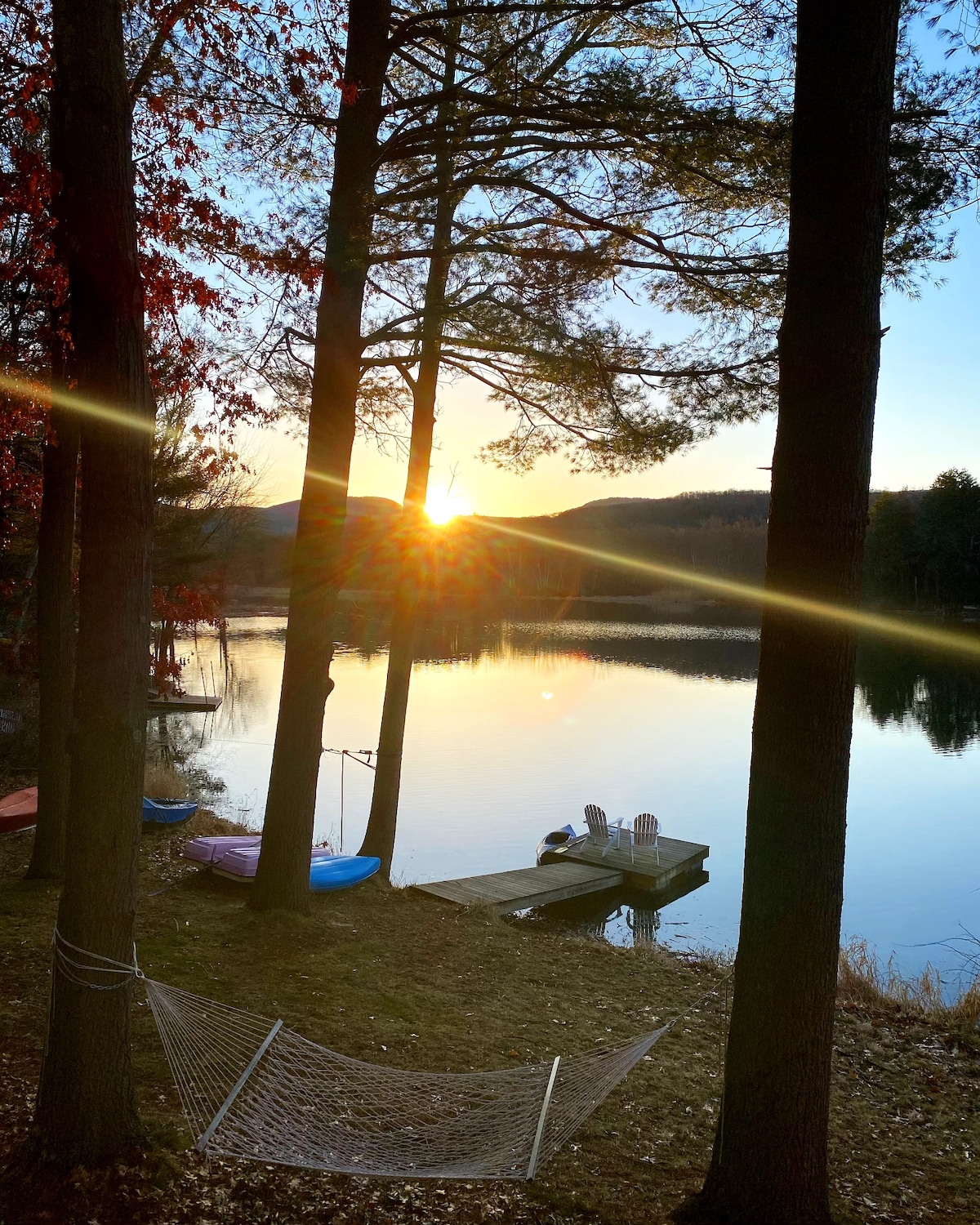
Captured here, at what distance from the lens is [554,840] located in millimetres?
13211

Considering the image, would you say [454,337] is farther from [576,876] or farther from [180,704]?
[180,704]

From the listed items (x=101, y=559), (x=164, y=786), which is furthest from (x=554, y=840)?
(x=101, y=559)

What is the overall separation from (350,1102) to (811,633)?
254cm

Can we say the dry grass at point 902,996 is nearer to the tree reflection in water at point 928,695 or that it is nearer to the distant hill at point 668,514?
the tree reflection in water at point 928,695

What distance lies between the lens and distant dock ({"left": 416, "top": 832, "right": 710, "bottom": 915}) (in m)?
9.55

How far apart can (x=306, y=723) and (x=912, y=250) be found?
15.4ft

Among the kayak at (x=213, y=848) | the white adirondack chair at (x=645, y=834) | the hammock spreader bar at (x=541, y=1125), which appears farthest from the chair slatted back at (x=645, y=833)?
the hammock spreader bar at (x=541, y=1125)

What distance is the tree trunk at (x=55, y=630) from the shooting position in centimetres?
637

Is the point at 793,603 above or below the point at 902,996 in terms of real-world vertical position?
above

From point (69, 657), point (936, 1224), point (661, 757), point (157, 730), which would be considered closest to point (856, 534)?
point (936, 1224)

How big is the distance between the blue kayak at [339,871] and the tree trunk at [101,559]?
4.72 metres

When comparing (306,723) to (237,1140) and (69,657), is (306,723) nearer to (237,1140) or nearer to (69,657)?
(69,657)

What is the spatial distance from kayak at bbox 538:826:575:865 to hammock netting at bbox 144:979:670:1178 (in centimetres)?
882

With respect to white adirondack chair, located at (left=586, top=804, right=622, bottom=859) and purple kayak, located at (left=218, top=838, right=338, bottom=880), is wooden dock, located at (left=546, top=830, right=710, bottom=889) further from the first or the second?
purple kayak, located at (left=218, top=838, right=338, bottom=880)
